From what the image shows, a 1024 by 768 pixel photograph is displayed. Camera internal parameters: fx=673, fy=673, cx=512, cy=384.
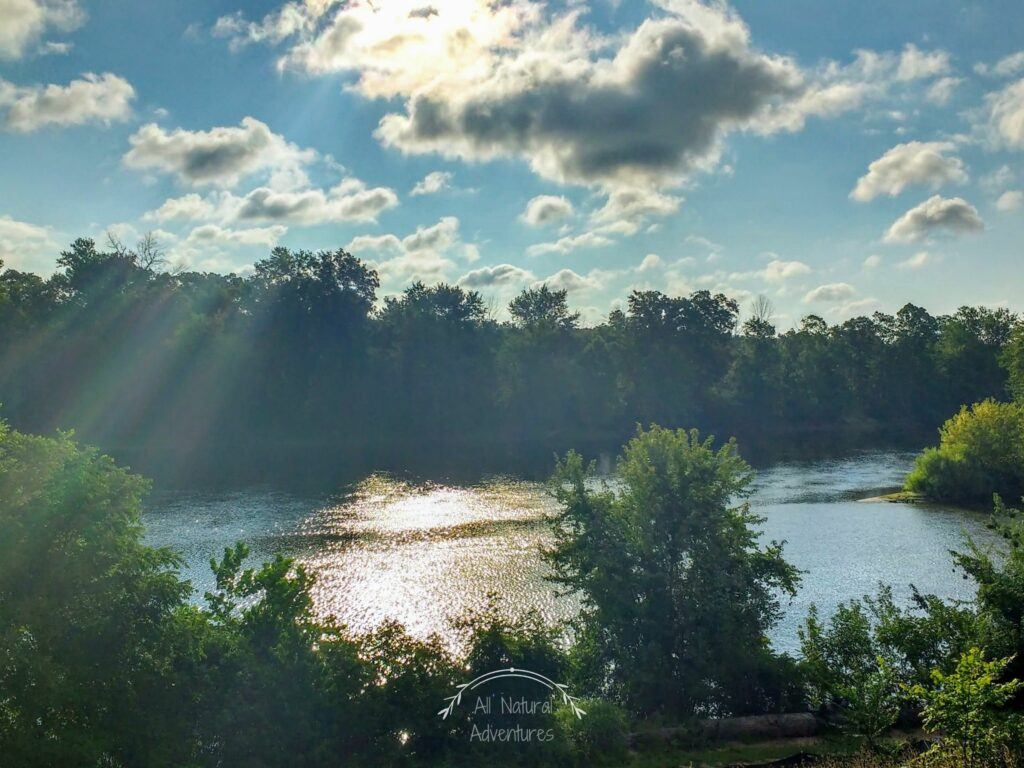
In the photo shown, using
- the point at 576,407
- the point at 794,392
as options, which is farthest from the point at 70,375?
the point at 794,392

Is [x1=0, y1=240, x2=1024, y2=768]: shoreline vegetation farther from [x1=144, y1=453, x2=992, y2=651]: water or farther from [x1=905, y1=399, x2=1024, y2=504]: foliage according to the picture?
[x1=905, y1=399, x2=1024, y2=504]: foliage

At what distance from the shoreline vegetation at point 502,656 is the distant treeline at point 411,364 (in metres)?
63.2

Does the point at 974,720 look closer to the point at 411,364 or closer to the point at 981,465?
the point at 981,465

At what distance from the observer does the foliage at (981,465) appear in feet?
189

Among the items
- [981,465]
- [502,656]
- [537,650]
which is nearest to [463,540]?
[537,650]

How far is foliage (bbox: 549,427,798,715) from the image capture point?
21375 millimetres

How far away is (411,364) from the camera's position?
121625mm

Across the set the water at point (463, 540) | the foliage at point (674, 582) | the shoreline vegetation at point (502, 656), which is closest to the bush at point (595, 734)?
the shoreline vegetation at point (502, 656)

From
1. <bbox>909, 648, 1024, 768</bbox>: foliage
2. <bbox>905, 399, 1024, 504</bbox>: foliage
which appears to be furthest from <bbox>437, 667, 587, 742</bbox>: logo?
<bbox>905, 399, 1024, 504</bbox>: foliage

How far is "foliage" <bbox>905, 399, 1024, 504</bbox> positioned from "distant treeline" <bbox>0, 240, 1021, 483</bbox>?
25.8 m

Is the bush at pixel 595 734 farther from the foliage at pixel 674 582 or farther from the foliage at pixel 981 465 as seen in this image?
the foliage at pixel 981 465

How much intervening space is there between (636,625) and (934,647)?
854 cm

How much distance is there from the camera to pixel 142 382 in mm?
104188

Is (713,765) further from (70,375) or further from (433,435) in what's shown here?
(70,375)
